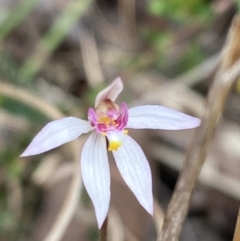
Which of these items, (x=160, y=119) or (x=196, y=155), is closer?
(x=160, y=119)

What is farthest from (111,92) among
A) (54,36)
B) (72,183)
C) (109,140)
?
(54,36)

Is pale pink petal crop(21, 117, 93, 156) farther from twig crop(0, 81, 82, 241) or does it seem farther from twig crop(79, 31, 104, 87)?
twig crop(79, 31, 104, 87)

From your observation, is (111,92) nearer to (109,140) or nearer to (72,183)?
(109,140)

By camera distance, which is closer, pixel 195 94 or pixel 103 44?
pixel 195 94

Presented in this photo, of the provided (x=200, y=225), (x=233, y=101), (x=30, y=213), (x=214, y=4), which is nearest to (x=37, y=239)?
(x=30, y=213)

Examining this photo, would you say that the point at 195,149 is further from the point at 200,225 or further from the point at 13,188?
the point at 13,188

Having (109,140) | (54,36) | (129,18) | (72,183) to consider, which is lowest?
(109,140)
